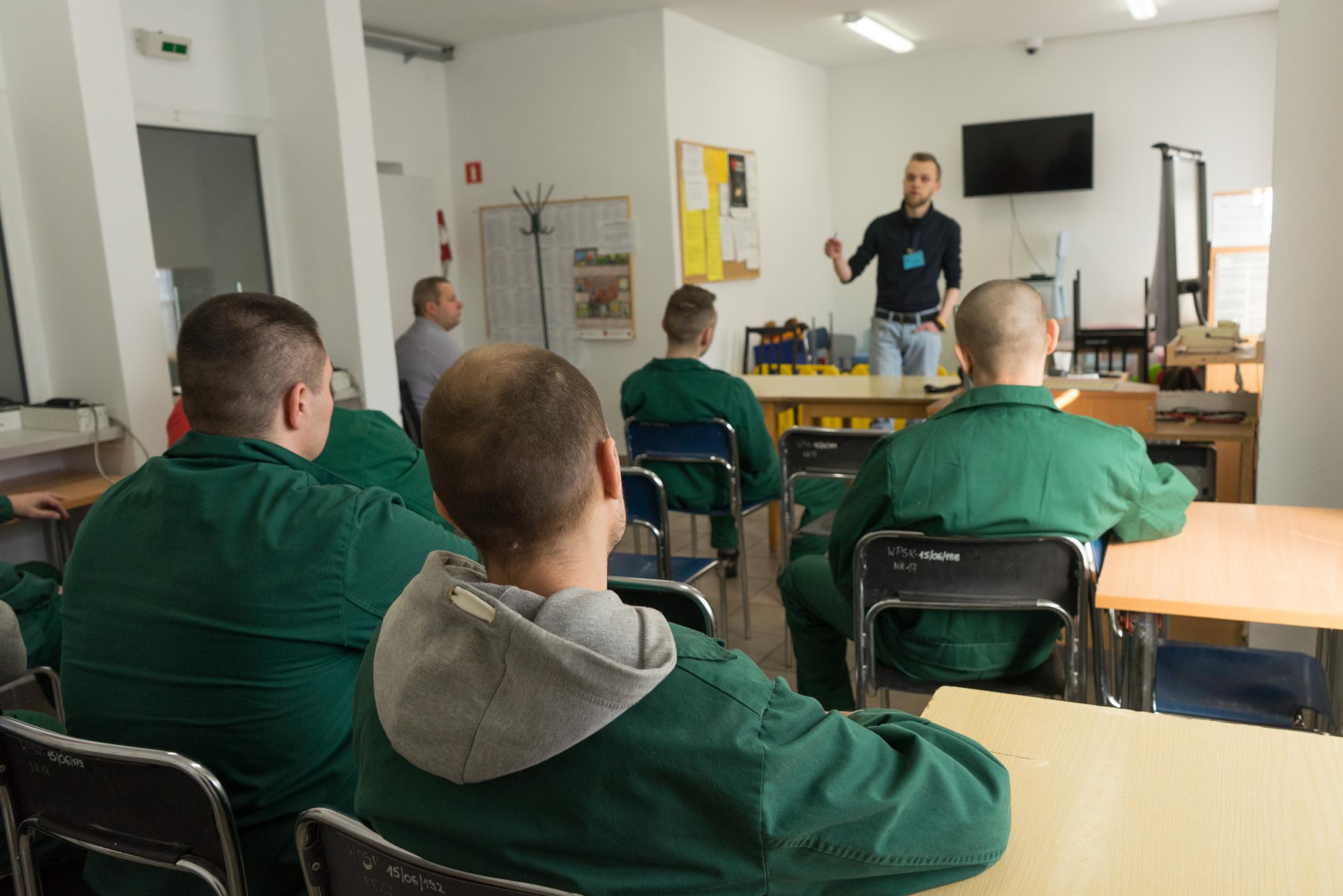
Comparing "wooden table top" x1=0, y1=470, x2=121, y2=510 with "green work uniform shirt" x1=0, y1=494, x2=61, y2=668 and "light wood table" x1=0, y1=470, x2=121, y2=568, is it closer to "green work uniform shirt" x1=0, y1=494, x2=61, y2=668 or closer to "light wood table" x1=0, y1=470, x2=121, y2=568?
"light wood table" x1=0, y1=470, x2=121, y2=568

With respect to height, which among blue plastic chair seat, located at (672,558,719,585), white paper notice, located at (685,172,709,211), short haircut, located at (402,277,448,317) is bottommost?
blue plastic chair seat, located at (672,558,719,585)

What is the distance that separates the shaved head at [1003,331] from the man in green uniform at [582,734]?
56.0 inches

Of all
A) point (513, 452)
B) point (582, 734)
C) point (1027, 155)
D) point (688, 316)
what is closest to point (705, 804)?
point (582, 734)

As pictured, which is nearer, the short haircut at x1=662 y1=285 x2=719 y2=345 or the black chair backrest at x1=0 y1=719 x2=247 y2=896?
the black chair backrest at x1=0 y1=719 x2=247 y2=896

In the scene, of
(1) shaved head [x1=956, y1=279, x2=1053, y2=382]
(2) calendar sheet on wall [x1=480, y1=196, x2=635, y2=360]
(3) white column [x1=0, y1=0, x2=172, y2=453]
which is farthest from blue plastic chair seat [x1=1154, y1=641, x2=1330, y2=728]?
(2) calendar sheet on wall [x1=480, y1=196, x2=635, y2=360]

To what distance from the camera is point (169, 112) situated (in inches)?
173

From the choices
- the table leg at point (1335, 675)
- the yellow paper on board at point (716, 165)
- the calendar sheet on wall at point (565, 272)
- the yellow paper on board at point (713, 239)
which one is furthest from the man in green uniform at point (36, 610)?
the yellow paper on board at point (716, 165)

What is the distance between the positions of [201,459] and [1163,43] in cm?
845

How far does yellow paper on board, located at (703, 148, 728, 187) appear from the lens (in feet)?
22.8

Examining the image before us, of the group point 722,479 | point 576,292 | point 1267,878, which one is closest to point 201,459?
point 1267,878

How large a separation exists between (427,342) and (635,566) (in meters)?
2.65

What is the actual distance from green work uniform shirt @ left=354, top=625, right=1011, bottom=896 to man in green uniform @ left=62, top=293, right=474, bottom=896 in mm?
568

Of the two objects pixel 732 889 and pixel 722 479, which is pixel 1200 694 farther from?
pixel 722 479

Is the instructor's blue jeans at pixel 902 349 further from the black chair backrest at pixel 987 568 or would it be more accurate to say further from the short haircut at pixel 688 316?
the black chair backrest at pixel 987 568
